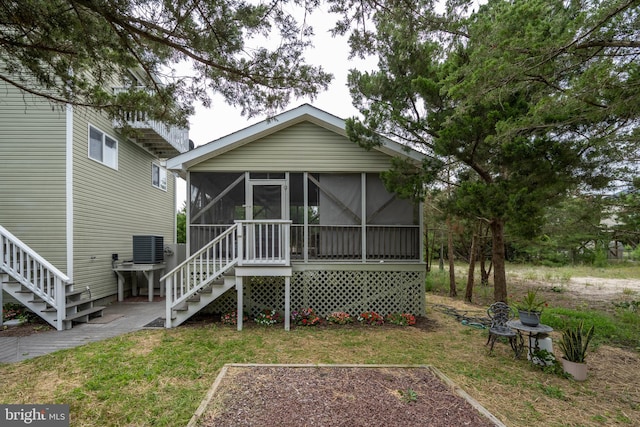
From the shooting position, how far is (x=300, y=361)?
4359mm

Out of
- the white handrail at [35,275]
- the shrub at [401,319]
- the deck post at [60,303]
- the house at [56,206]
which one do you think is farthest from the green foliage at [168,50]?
the shrub at [401,319]

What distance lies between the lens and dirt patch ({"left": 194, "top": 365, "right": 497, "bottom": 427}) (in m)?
2.85

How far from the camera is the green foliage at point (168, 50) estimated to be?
12.1 ft

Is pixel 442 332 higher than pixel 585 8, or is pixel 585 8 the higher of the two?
pixel 585 8

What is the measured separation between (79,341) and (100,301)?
10.0 ft

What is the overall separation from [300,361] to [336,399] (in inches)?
48.5

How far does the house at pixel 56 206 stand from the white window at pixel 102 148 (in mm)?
25

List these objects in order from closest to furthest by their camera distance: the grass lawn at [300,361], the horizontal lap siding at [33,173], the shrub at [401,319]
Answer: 1. the grass lawn at [300,361]
2. the shrub at [401,319]
3. the horizontal lap siding at [33,173]

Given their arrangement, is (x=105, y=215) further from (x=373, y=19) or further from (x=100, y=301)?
(x=373, y=19)

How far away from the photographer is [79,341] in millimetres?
5043

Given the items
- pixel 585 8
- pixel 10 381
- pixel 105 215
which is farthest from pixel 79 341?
pixel 585 8

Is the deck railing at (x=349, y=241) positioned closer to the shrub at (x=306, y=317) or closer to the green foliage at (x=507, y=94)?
A: the shrub at (x=306, y=317)

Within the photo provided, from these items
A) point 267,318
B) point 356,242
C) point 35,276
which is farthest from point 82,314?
point 356,242

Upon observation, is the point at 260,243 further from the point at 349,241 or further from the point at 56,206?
the point at 56,206
